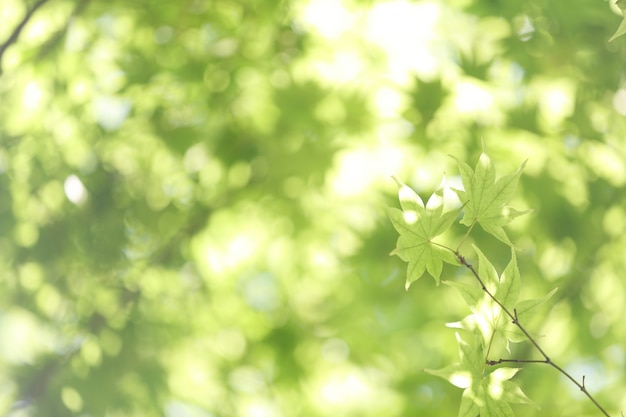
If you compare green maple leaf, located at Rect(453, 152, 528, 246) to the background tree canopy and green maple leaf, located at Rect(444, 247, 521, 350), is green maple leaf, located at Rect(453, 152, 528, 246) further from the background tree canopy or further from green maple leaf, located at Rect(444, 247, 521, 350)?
the background tree canopy

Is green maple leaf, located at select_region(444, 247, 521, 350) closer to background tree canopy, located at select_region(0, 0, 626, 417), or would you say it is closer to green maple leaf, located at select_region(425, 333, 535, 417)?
green maple leaf, located at select_region(425, 333, 535, 417)

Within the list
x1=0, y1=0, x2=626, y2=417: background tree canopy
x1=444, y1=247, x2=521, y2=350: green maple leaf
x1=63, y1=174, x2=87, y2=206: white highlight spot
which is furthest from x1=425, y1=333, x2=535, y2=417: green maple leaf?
x1=63, y1=174, x2=87, y2=206: white highlight spot

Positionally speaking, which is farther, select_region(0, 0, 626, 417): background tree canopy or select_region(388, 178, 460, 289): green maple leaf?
select_region(0, 0, 626, 417): background tree canopy

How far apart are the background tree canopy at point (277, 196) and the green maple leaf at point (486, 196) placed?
74cm

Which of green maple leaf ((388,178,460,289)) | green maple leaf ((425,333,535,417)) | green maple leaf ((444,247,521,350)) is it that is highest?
green maple leaf ((388,178,460,289))

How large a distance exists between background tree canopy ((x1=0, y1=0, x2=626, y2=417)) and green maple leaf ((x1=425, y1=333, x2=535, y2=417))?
29.0 inches

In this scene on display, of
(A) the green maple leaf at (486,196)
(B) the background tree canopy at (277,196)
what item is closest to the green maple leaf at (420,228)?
(A) the green maple leaf at (486,196)

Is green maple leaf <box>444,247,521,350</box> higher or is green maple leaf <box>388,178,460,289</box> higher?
green maple leaf <box>388,178,460,289</box>

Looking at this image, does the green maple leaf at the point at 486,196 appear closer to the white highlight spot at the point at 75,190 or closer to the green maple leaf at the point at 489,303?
the green maple leaf at the point at 489,303

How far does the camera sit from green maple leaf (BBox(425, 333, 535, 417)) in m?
0.37

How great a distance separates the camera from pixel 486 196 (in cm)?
37

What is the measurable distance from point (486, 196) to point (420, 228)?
0.05 m

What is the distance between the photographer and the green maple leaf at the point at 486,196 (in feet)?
1.21

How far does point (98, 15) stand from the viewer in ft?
4.17
